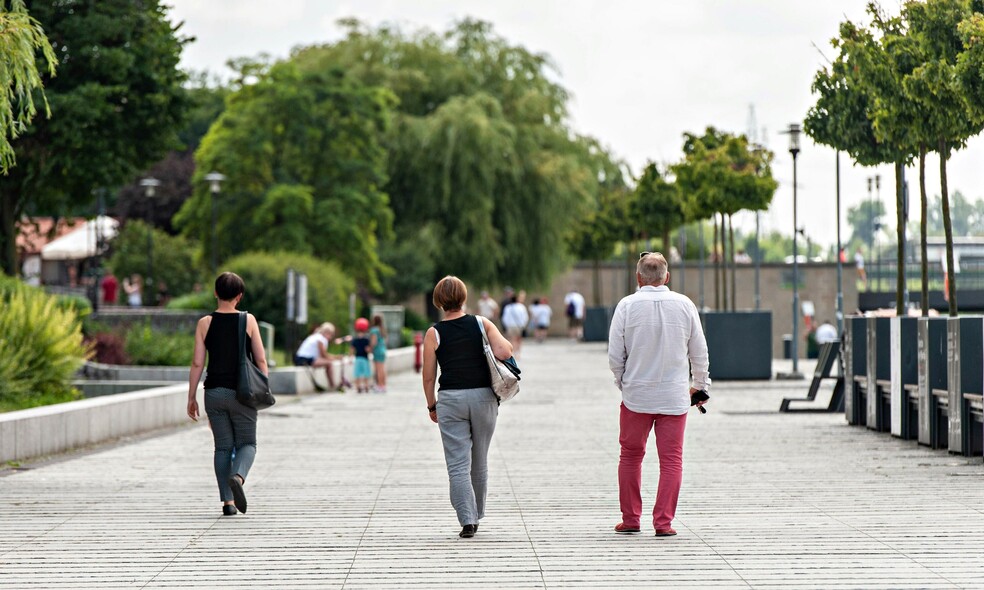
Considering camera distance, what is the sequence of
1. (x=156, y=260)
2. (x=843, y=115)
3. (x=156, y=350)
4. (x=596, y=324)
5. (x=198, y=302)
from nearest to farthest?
(x=843, y=115) → (x=156, y=350) → (x=198, y=302) → (x=156, y=260) → (x=596, y=324)

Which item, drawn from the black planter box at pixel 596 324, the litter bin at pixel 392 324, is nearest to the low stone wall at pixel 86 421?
the litter bin at pixel 392 324

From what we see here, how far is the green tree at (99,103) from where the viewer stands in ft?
92.6

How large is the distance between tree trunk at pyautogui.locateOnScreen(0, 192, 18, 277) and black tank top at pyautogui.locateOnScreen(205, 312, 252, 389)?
20.8m

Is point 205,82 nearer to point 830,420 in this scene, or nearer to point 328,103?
point 328,103

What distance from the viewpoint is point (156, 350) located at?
26984 mm

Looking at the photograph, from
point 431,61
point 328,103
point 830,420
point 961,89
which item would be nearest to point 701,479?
point 961,89

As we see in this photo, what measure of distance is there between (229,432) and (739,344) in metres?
17.9

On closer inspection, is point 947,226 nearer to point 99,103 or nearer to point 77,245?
point 99,103

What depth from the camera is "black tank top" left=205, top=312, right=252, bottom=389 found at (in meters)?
10.2

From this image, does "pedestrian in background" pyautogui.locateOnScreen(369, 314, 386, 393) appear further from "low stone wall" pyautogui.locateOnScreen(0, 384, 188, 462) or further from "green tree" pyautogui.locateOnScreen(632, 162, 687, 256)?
"green tree" pyautogui.locateOnScreen(632, 162, 687, 256)

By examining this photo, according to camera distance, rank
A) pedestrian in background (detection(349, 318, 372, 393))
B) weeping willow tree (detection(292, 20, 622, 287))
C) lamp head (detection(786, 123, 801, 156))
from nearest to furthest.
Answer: pedestrian in background (detection(349, 318, 372, 393)) → lamp head (detection(786, 123, 801, 156)) → weeping willow tree (detection(292, 20, 622, 287))

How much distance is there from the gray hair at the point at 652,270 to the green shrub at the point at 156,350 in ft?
60.3

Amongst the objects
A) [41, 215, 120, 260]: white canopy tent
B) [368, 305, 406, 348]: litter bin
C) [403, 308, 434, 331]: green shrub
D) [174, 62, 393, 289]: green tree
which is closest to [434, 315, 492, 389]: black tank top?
[368, 305, 406, 348]: litter bin

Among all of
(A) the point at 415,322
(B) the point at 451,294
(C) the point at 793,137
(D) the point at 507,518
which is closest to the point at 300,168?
(A) the point at 415,322
